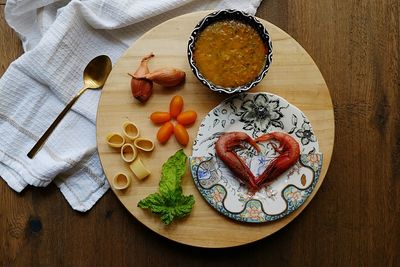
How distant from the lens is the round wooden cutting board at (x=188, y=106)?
1.76m

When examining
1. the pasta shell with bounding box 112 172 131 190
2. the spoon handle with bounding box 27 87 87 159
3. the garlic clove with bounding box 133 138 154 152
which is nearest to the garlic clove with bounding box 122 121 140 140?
the garlic clove with bounding box 133 138 154 152

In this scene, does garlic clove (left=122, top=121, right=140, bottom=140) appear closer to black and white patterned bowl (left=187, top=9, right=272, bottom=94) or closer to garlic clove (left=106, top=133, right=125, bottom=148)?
garlic clove (left=106, top=133, right=125, bottom=148)

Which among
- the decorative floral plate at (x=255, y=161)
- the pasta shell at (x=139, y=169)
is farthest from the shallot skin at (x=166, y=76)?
the pasta shell at (x=139, y=169)

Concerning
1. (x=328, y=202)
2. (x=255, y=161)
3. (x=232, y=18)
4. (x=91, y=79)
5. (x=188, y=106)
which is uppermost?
(x=232, y=18)

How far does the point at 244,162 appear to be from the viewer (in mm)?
1787

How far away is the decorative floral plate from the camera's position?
1.76 meters

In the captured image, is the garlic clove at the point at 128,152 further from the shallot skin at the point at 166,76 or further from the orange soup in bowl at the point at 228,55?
the orange soup in bowl at the point at 228,55

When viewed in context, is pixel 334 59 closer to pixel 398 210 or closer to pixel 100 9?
pixel 398 210

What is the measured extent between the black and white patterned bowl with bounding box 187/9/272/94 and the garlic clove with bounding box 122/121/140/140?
0.97 ft

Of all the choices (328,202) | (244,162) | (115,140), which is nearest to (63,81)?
(115,140)

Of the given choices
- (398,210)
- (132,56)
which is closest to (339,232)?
(398,210)

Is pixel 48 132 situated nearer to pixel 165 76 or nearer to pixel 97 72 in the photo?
pixel 97 72

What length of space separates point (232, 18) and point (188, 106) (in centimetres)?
35

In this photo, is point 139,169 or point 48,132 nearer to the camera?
point 139,169
